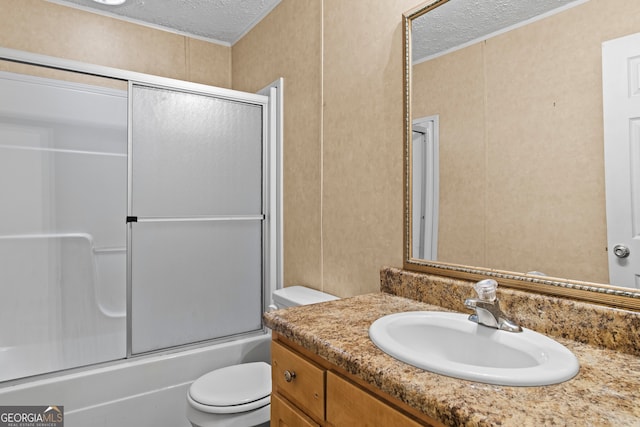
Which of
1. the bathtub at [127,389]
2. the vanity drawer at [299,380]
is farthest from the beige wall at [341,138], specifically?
the bathtub at [127,389]

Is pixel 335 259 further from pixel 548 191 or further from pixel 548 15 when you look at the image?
pixel 548 15

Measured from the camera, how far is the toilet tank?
1750 millimetres

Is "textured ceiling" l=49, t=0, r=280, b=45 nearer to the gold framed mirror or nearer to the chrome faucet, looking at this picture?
the gold framed mirror

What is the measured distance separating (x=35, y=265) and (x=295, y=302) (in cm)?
190

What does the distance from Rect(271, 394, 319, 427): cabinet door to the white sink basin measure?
11.6 inches

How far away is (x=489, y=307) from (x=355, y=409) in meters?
0.43

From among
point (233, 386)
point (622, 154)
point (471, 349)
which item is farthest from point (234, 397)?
point (622, 154)

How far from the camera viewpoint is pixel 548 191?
983 mm

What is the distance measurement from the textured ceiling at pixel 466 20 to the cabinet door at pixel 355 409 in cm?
107

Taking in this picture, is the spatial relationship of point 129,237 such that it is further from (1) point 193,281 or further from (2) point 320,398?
(2) point 320,398

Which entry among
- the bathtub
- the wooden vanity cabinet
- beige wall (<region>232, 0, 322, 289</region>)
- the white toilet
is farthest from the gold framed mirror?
the bathtub

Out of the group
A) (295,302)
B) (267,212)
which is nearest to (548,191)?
(295,302)

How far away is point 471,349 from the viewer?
98 centimetres

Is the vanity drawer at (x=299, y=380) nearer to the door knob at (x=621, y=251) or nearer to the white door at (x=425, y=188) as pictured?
the white door at (x=425, y=188)
